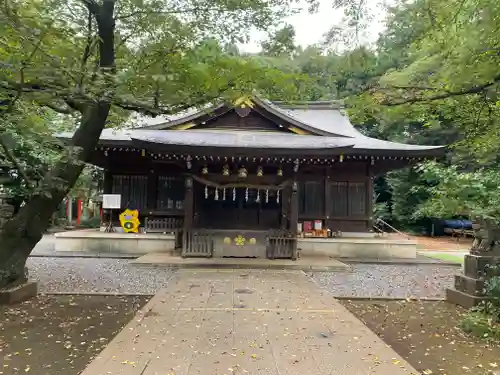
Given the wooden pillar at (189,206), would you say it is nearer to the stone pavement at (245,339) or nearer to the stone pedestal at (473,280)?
the stone pavement at (245,339)

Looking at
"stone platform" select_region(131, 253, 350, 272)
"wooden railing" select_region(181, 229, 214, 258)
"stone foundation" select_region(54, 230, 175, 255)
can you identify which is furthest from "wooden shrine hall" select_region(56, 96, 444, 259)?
"stone foundation" select_region(54, 230, 175, 255)

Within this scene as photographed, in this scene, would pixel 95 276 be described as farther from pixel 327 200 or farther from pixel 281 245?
pixel 327 200

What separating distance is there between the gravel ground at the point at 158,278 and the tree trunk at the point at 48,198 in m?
1.13

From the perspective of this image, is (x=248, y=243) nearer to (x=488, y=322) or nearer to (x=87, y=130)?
(x=87, y=130)

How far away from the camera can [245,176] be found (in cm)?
1093

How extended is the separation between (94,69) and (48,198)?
2675mm

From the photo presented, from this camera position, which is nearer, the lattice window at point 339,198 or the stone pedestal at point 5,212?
the stone pedestal at point 5,212

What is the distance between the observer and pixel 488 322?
5.07 m

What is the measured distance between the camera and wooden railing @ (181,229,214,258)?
35.9 feet

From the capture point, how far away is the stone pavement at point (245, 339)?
3588 millimetres

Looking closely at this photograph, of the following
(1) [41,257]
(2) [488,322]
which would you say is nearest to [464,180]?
(2) [488,322]

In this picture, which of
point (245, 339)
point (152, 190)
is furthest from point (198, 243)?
point (245, 339)

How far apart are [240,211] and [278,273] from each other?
13.3ft

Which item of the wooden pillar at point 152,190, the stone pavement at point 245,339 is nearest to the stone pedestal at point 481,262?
the stone pavement at point 245,339
